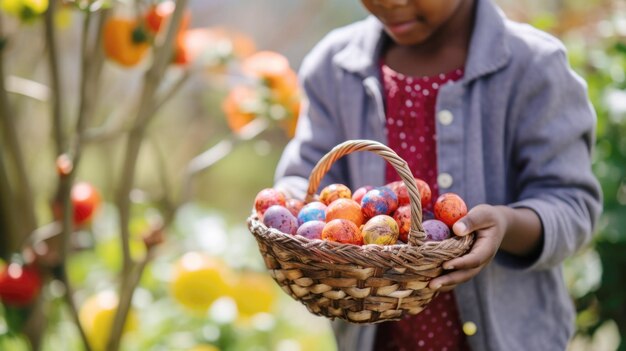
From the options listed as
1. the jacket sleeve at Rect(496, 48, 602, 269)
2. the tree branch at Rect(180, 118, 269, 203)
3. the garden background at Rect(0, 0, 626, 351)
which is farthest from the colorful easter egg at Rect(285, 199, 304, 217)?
the tree branch at Rect(180, 118, 269, 203)

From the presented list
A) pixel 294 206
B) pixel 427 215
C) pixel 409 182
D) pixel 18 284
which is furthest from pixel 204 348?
pixel 409 182

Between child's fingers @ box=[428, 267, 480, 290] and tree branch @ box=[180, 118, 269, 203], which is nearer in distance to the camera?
child's fingers @ box=[428, 267, 480, 290]

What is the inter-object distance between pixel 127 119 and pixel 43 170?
1.58 metres

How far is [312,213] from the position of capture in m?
1.22

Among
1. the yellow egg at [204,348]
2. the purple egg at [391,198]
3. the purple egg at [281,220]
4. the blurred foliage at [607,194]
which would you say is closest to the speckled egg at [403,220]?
the purple egg at [391,198]

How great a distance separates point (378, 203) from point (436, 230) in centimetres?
10

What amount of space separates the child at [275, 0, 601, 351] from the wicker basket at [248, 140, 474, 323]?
215 mm

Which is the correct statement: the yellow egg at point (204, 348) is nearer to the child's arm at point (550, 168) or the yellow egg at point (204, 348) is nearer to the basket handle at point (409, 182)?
the child's arm at point (550, 168)

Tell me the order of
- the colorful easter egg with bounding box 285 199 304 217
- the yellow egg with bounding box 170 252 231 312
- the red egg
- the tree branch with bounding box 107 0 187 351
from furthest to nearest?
1. the yellow egg with bounding box 170 252 231 312
2. the tree branch with bounding box 107 0 187 351
3. the colorful easter egg with bounding box 285 199 304 217
4. the red egg

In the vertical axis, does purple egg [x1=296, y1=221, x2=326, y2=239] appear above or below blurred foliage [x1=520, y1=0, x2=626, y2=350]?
above

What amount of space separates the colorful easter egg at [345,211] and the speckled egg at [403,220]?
5 centimetres

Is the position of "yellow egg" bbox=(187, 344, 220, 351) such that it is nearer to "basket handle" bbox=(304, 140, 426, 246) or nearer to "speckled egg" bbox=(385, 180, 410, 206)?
"speckled egg" bbox=(385, 180, 410, 206)

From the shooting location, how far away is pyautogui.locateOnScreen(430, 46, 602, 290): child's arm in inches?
51.1

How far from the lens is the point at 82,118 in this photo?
5.63 feet
